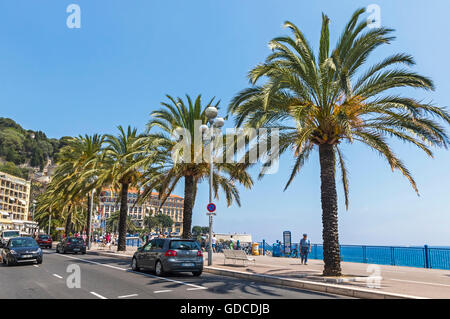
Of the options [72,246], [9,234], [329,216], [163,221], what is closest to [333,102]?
[329,216]

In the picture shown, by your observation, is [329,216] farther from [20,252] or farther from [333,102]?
[20,252]

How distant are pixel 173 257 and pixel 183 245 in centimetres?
70

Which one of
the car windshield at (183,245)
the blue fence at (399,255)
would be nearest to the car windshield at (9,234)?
the car windshield at (183,245)

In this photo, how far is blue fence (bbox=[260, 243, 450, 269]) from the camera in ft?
63.3

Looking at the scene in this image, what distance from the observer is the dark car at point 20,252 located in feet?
60.3

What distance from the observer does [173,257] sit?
1459 centimetres

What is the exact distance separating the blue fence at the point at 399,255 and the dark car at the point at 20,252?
18.6 m

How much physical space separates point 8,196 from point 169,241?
124 metres

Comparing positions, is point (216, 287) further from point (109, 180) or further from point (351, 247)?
point (109, 180)

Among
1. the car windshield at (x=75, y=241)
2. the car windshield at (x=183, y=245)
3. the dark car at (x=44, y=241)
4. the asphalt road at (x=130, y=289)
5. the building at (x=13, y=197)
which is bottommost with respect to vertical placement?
the dark car at (x=44, y=241)

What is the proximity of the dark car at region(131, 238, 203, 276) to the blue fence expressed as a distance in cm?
1259

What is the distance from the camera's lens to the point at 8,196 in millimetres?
118562

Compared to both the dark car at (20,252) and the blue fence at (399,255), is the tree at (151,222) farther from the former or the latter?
the dark car at (20,252)
